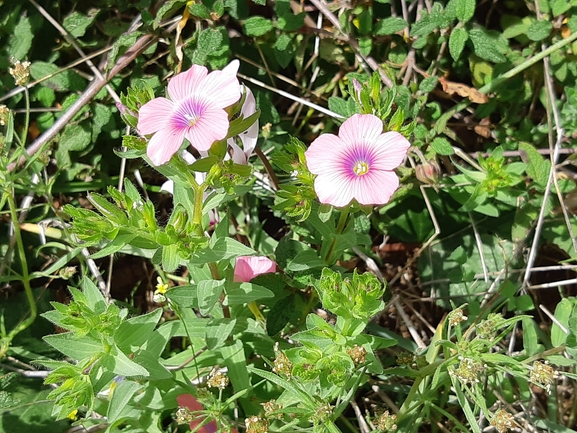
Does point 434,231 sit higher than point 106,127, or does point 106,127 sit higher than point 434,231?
point 106,127

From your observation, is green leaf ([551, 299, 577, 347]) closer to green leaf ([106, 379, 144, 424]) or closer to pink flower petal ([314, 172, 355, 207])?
pink flower petal ([314, 172, 355, 207])

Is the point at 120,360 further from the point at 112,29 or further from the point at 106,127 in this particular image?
the point at 112,29

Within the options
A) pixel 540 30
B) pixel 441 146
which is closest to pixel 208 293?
pixel 441 146

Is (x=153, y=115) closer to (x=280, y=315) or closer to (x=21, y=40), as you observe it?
(x=280, y=315)

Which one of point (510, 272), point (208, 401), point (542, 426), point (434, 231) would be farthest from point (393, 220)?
point (208, 401)

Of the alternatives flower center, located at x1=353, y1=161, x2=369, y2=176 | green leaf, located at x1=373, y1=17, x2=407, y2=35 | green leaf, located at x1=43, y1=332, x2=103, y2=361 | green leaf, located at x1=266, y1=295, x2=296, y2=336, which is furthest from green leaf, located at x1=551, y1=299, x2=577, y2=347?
green leaf, located at x1=43, y1=332, x2=103, y2=361

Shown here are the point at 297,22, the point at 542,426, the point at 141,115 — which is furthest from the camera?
the point at 297,22

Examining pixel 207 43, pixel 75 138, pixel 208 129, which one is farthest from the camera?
pixel 75 138
